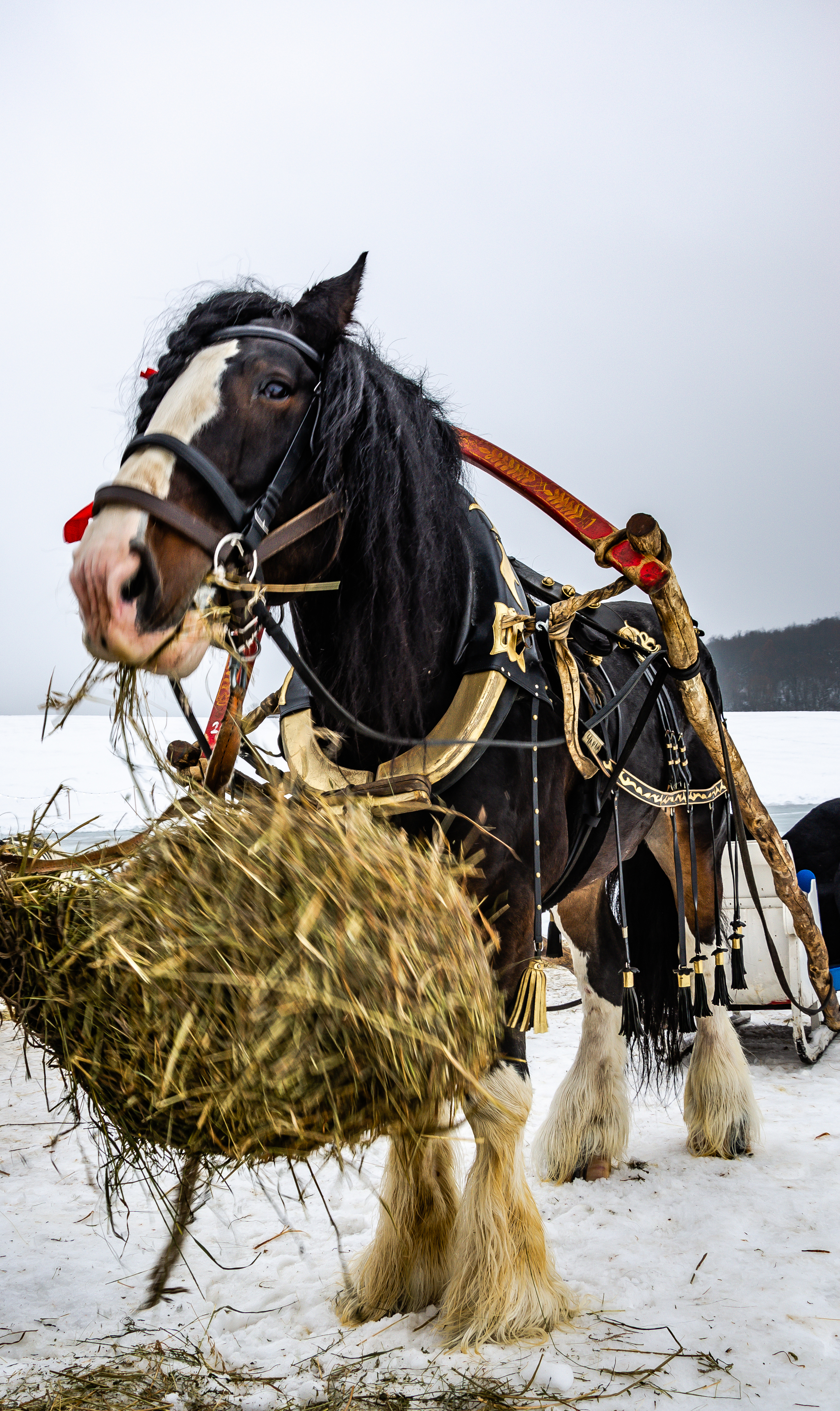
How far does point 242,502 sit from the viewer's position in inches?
56.7

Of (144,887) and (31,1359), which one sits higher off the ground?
(144,887)

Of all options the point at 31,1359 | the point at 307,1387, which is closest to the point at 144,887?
the point at 307,1387

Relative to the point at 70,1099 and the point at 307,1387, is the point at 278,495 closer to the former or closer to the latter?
the point at 70,1099

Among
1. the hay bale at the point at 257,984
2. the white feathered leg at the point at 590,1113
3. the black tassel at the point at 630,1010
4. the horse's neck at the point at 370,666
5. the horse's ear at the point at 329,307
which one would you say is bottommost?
the white feathered leg at the point at 590,1113

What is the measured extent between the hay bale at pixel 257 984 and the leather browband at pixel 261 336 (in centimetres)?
93

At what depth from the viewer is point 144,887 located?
4.08ft

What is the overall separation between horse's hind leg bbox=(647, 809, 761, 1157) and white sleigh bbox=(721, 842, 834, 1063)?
3.22 ft

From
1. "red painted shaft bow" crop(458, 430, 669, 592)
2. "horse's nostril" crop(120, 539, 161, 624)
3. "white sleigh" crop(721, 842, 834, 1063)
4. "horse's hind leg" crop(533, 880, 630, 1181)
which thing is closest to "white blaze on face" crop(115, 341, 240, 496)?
"horse's nostril" crop(120, 539, 161, 624)

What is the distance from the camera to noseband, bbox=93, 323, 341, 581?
1.30 meters

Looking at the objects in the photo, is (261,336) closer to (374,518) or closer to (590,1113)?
(374,518)

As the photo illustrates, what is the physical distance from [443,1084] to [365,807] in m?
0.45

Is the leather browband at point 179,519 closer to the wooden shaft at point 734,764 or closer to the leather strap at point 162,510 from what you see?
the leather strap at point 162,510

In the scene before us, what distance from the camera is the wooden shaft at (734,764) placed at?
2.08 m

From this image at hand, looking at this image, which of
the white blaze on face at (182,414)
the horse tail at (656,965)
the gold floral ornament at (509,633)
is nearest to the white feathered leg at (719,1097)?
the horse tail at (656,965)
